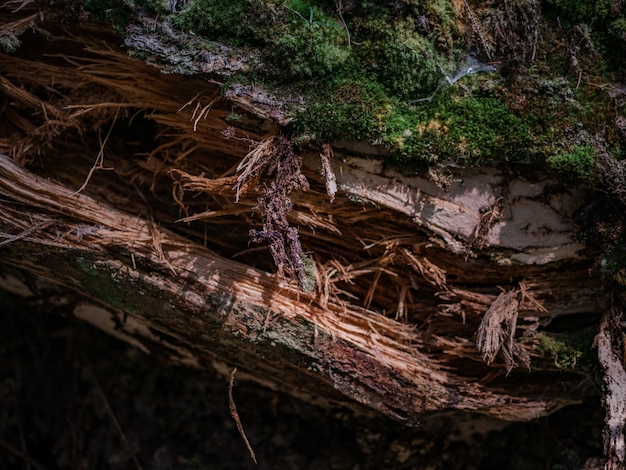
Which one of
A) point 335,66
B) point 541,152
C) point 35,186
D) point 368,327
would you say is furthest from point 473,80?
point 35,186

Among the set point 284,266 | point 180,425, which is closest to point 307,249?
point 284,266

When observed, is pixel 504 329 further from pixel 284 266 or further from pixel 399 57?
pixel 399 57

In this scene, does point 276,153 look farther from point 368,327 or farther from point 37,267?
point 37,267

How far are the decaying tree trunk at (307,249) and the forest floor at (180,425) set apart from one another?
1.58 feet

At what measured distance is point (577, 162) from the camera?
1.70m

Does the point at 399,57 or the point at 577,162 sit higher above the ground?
the point at 399,57

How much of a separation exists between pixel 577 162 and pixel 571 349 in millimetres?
623

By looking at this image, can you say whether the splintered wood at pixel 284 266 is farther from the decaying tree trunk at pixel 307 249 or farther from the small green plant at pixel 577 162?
the small green plant at pixel 577 162

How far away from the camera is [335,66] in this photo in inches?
67.7

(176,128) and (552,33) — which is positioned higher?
(552,33)

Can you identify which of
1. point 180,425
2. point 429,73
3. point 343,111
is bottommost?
point 180,425

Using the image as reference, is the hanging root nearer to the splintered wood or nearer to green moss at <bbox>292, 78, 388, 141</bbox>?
the splintered wood

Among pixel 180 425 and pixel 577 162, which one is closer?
pixel 577 162

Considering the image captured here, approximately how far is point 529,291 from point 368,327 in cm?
56
